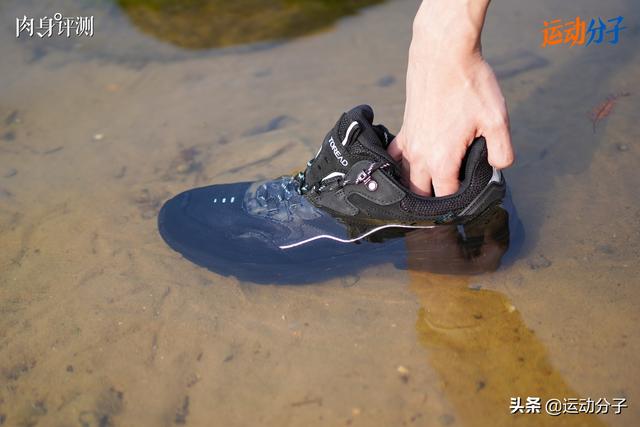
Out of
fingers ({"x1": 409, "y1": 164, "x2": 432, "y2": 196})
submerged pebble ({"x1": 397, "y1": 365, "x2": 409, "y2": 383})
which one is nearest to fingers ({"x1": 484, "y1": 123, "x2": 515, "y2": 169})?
fingers ({"x1": 409, "y1": 164, "x2": 432, "y2": 196})

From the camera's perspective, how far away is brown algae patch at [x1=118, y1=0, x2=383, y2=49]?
5074 mm

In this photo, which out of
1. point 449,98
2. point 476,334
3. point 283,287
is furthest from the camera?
point 283,287

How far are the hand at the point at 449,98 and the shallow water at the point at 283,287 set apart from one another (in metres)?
0.59

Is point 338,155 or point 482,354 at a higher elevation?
point 338,155

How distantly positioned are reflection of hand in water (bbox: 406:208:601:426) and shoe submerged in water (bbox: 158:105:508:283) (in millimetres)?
64

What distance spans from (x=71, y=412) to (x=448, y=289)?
1.67m

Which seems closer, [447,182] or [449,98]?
[449,98]

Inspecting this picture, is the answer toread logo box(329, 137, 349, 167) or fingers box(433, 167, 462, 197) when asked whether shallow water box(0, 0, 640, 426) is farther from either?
toread logo box(329, 137, 349, 167)

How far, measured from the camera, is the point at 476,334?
2.62 metres

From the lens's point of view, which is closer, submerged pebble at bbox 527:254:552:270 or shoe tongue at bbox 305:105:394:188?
shoe tongue at bbox 305:105:394:188

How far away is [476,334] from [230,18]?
150 inches

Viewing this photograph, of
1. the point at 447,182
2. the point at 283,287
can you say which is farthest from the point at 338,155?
the point at 283,287

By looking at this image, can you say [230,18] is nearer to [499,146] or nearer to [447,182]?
[447,182]

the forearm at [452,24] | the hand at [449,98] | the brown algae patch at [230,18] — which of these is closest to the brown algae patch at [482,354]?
the hand at [449,98]
